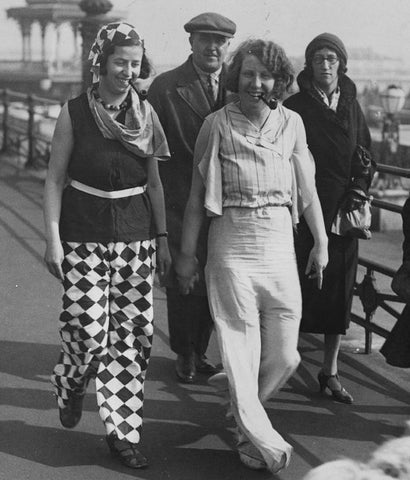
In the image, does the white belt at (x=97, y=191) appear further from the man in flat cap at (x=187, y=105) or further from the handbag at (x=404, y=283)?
the handbag at (x=404, y=283)

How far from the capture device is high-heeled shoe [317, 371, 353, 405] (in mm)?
5531

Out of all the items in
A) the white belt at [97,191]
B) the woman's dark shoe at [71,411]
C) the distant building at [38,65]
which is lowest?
the distant building at [38,65]

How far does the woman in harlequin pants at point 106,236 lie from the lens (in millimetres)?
4562

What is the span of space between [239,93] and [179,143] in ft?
3.69

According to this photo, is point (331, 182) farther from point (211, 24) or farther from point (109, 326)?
point (109, 326)

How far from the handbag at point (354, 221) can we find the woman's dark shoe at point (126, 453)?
168cm

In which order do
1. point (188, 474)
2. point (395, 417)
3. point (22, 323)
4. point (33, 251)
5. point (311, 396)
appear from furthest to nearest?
1. point (33, 251)
2. point (22, 323)
3. point (311, 396)
4. point (395, 417)
5. point (188, 474)

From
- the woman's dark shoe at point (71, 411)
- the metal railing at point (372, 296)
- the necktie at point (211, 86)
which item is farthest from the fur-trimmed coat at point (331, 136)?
the woman's dark shoe at point (71, 411)

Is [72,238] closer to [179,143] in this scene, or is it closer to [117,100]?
[117,100]

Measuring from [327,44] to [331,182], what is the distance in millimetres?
729

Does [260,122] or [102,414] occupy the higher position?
[260,122]

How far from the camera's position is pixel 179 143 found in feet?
18.6

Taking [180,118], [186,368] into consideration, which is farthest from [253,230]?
[186,368]

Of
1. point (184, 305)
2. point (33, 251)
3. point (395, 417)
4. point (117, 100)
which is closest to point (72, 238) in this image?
point (117, 100)
